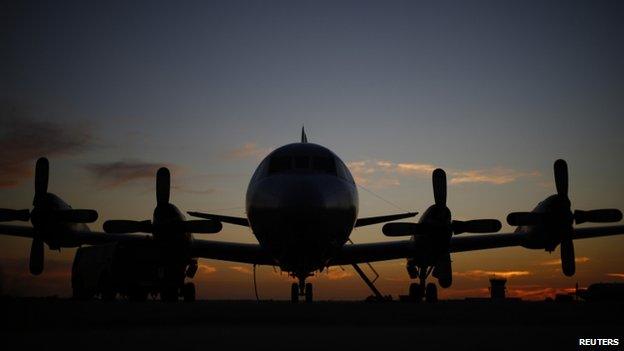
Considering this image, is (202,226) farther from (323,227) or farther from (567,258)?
(567,258)

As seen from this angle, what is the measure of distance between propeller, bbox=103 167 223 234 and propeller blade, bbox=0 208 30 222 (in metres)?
2.76

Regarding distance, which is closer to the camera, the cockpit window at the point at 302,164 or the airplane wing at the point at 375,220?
the cockpit window at the point at 302,164

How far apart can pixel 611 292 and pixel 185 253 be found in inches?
1245

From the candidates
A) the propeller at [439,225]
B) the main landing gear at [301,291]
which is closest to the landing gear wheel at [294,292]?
the main landing gear at [301,291]

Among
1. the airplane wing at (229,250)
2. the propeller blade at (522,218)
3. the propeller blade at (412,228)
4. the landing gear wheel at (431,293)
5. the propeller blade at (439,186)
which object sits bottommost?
the landing gear wheel at (431,293)

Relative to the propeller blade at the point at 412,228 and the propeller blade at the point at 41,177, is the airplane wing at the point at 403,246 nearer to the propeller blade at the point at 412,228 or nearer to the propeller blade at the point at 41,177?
A: the propeller blade at the point at 412,228

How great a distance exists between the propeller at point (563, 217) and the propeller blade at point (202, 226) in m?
9.63

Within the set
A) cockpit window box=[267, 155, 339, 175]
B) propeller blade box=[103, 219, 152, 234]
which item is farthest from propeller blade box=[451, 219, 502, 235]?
propeller blade box=[103, 219, 152, 234]

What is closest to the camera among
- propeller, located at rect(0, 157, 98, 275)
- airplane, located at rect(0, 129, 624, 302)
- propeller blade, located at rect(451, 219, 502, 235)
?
airplane, located at rect(0, 129, 624, 302)

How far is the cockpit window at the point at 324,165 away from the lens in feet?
57.7

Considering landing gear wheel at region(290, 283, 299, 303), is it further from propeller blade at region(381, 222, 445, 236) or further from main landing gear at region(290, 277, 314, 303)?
propeller blade at region(381, 222, 445, 236)

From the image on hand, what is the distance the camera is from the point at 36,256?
69.8 ft

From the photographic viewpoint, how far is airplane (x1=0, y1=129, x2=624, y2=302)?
1587cm

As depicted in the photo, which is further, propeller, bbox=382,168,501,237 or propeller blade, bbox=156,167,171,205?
propeller blade, bbox=156,167,171,205
